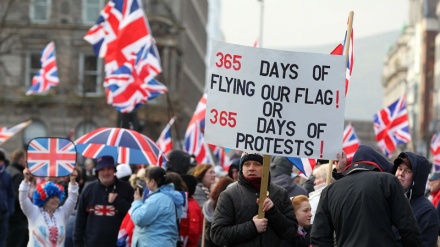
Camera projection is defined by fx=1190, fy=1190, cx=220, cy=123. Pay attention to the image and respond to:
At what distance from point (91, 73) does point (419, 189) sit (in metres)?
49.6

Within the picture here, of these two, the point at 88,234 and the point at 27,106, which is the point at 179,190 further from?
the point at 27,106

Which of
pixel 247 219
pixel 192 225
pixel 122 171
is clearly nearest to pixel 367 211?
pixel 247 219

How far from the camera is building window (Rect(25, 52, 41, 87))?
191ft

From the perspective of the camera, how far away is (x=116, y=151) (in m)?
15.2

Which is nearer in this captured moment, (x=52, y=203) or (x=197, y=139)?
(x=52, y=203)

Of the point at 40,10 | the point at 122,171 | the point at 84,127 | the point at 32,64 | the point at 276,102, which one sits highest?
the point at 40,10

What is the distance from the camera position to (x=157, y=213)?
1198cm

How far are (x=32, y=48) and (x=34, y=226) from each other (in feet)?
151

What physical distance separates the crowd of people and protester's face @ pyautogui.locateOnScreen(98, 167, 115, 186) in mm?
11

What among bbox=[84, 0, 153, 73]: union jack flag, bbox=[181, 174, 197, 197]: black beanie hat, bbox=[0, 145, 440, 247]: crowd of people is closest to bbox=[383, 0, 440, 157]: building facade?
bbox=[84, 0, 153, 73]: union jack flag

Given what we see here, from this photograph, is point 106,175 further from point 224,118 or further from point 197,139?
point 197,139

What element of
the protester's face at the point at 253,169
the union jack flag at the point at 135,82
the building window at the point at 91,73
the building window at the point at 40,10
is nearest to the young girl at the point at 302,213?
the protester's face at the point at 253,169

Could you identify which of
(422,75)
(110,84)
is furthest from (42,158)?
(422,75)

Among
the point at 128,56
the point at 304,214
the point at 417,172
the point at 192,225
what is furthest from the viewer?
the point at 128,56
